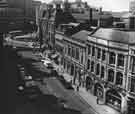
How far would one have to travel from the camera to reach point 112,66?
1570 inches

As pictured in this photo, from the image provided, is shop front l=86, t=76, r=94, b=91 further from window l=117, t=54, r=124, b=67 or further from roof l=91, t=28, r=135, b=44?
window l=117, t=54, r=124, b=67

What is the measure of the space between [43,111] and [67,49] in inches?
1082

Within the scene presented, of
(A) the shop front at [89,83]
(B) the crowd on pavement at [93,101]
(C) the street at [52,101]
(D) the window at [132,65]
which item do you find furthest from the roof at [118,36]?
(C) the street at [52,101]

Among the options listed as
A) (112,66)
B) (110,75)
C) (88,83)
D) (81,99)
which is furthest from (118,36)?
(81,99)

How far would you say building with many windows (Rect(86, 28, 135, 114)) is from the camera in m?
36.3

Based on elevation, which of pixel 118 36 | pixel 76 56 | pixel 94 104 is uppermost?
pixel 118 36

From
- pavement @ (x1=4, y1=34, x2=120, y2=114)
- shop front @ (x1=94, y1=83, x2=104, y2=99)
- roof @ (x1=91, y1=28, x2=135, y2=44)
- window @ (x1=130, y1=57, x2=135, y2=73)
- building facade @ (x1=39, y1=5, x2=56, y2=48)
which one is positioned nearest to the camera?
window @ (x1=130, y1=57, x2=135, y2=73)

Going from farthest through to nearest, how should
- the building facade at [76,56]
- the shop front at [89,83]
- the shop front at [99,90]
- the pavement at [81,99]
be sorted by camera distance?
the building facade at [76,56]
the shop front at [89,83]
the shop front at [99,90]
the pavement at [81,99]

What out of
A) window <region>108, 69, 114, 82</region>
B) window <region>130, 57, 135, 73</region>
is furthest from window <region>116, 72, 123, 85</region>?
window <region>130, 57, 135, 73</region>

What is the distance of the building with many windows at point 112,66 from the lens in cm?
3630

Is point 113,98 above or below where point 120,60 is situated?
below

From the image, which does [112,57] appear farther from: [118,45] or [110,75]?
[110,75]

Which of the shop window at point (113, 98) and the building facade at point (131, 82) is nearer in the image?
the building facade at point (131, 82)

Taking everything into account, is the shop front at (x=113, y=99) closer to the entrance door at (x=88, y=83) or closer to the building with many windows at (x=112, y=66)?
the building with many windows at (x=112, y=66)
